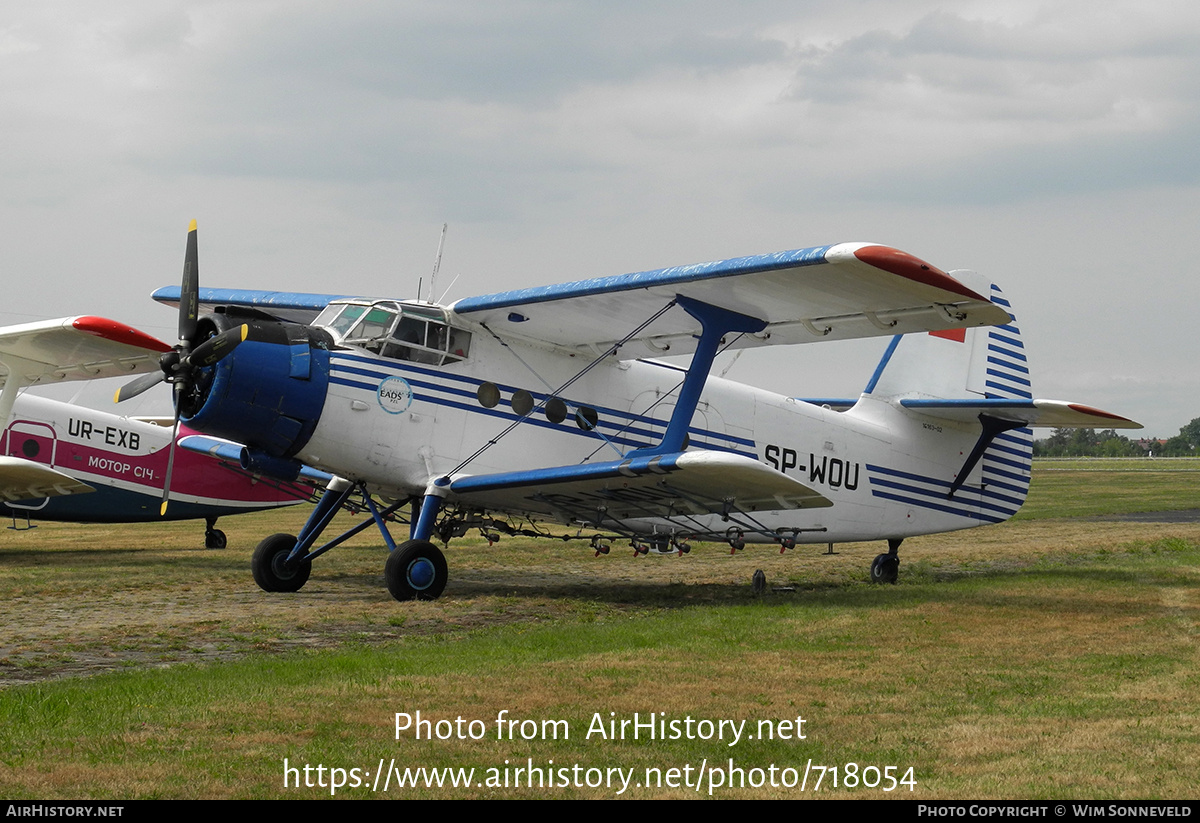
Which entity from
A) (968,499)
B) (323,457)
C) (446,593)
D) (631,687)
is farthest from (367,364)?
(968,499)

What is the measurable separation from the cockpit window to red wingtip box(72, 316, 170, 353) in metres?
4.78

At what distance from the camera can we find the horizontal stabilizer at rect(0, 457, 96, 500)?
17219 mm

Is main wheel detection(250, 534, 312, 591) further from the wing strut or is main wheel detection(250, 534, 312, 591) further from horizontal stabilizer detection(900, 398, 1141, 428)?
horizontal stabilizer detection(900, 398, 1141, 428)

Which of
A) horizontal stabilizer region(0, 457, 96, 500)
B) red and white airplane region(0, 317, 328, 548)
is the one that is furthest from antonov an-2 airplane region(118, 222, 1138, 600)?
horizontal stabilizer region(0, 457, 96, 500)

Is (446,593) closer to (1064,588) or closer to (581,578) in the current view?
(581,578)

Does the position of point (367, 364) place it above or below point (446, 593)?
above

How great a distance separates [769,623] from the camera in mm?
10195

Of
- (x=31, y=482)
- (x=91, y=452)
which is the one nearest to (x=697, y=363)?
(x=31, y=482)

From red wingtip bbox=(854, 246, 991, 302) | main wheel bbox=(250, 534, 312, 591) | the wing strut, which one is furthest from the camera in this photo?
main wheel bbox=(250, 534, 312, 591)

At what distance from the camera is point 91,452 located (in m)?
20.2

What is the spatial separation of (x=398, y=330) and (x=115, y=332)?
609 cm

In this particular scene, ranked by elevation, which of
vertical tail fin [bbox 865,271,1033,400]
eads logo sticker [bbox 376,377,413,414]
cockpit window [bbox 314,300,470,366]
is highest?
vertical tail fin [bbox 865,271,1033,400]

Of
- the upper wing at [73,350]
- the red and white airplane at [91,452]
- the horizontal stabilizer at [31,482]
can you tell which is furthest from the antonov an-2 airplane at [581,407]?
the horizontal stabilizer at [31,482]

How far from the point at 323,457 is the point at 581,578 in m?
4.64
